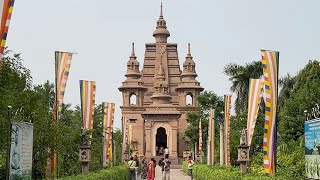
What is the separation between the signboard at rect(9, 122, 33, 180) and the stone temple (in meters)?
57.6

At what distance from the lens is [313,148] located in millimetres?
Answer: 12547

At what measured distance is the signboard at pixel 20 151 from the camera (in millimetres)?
10086

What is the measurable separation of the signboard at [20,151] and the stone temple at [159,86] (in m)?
57.6

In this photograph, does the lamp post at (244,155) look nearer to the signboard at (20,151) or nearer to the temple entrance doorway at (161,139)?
the signboard at (20,151)

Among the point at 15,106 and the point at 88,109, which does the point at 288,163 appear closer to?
the point at 88,109

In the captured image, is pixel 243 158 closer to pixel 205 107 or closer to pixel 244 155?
pixel 244 155

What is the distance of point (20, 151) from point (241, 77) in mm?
34984

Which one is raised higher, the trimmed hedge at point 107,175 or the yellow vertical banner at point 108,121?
the yellow vertical banner at point 108,121

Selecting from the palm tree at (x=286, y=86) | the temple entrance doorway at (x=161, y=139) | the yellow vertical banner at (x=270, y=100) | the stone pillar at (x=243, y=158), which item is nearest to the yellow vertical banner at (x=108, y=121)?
the stone pillar at (x=243, y=158)

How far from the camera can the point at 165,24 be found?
80625mm

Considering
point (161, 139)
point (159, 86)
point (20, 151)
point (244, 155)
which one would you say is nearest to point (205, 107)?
point (159, 86)

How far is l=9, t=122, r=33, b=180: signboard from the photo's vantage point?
10.1 m

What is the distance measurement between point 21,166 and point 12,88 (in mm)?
3130

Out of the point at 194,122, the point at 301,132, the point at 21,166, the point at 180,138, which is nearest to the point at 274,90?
the point at 21,166
